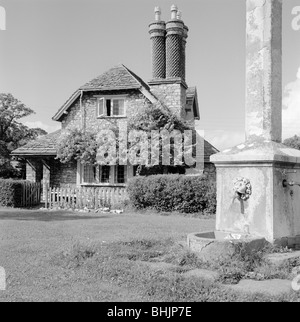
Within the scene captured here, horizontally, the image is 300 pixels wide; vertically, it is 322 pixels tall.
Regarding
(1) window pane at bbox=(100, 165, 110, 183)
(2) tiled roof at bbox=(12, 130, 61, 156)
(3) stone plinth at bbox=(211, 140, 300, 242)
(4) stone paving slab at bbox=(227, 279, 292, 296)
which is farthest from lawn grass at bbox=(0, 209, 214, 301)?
(2) tiled roof at bbox=(12, 130, 61, 156)

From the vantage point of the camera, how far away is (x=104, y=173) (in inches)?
922

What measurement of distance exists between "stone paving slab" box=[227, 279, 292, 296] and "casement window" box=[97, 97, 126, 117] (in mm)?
18735

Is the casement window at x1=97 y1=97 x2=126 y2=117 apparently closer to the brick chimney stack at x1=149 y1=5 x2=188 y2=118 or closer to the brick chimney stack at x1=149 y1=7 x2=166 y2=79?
the brick chimney stack at x1=149 y1=5 x2=188 y2=118

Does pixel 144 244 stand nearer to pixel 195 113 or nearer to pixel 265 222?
pixel 265 222

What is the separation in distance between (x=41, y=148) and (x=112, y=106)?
454cm

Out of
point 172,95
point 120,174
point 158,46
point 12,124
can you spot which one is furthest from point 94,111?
point 12,124

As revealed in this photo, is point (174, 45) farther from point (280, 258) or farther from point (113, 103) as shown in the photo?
point (280, 258)

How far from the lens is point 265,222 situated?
7098mm

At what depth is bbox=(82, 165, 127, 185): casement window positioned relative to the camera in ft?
75.5

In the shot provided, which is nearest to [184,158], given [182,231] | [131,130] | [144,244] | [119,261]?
[131,130]

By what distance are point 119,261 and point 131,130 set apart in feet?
50.3

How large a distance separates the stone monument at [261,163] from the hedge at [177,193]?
9.82m

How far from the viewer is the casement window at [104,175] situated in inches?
906
